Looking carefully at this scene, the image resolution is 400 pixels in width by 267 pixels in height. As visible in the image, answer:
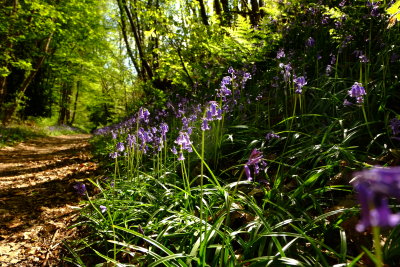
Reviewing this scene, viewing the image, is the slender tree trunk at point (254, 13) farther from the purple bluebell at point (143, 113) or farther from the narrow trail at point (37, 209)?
the narrow trail at point (37, 209)

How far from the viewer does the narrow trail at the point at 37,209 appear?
7.83ft

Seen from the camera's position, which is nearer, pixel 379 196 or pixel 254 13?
pixel 379 196

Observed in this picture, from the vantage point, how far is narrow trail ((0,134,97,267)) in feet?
7.83

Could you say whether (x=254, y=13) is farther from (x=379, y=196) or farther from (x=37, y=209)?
(x=379, y=196)

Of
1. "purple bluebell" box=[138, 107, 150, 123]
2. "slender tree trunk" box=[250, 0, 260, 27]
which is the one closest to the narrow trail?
"purple bluebell" box=[138, 107, 150, 123]

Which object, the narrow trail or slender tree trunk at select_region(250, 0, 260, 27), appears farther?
slender tree trunk at select_region(250, 0, 260, 27)

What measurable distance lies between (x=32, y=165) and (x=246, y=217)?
6178 mm

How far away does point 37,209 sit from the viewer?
3473 millimetres

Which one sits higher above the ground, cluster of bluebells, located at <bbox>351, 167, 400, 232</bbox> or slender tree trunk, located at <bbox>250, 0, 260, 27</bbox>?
slender tree trunk, located at <bbox>250, 0, 260, 27</bbox>

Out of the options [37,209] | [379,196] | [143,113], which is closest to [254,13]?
[143,113]

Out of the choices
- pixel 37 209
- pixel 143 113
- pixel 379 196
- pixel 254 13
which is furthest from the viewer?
pixel 254 13

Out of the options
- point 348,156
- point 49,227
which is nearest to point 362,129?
point 348,156

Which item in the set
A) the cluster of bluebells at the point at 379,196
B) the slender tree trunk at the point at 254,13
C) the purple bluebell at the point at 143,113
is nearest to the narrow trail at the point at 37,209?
the purple bluebell at the point at 143,113

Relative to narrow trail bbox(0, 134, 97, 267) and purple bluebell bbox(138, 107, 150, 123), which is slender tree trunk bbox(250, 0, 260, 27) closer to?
purple bluebell bbox(138, 107, 150, 123)
